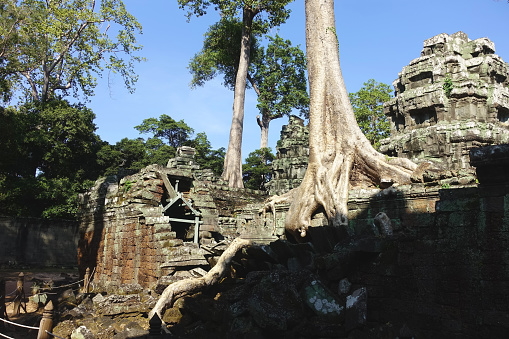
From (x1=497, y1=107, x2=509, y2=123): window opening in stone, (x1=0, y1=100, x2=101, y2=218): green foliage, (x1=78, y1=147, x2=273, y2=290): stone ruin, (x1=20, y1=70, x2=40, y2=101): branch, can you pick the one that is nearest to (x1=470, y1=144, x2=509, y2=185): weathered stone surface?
(x1=78, y1=147, x2=273, y2=290): stone ruin

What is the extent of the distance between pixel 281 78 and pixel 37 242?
19.2 m

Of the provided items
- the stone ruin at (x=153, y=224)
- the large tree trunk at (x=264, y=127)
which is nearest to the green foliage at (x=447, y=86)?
the stone ruin at (x=153, y=224)

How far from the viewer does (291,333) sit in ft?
14.5

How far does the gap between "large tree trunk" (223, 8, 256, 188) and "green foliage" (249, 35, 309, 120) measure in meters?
7.33

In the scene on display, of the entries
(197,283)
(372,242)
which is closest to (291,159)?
(197,283)

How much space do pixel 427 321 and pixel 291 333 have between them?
4.52ft

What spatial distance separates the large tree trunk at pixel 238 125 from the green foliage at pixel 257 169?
11239 mm

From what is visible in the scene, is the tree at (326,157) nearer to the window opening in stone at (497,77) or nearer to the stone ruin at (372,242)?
the stone ruin at (372,242)

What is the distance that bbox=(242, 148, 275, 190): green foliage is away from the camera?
34.6 metres

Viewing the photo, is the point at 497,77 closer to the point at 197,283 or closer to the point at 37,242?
the point at 197,283

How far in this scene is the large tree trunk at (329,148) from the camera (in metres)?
8.59

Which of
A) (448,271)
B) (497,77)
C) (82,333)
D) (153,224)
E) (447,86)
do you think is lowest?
(82,333)

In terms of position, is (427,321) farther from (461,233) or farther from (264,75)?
(264,75)

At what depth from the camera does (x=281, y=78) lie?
101ft
